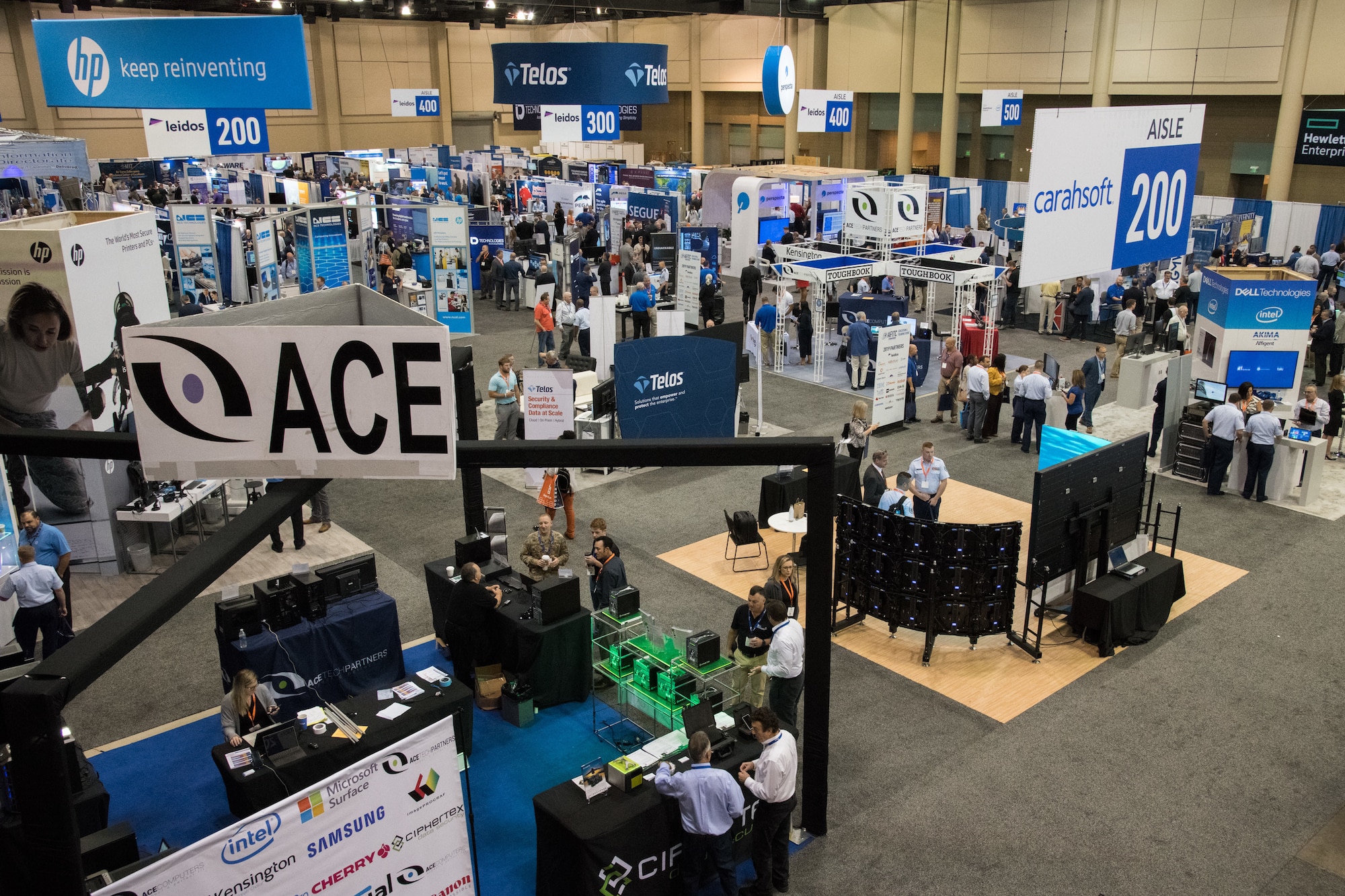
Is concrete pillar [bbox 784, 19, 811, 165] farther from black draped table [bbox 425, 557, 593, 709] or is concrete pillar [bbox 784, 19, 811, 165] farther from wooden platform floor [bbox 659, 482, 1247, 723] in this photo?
black draped table [bbox 425, 557, 593, 709]

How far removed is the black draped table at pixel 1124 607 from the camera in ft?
28.2

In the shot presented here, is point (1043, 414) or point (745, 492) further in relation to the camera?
point (1043, 414)

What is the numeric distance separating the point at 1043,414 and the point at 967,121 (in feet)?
75.3

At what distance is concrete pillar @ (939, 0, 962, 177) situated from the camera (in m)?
30.7

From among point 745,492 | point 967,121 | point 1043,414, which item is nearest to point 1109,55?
point 967,121

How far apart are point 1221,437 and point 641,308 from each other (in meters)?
9.34

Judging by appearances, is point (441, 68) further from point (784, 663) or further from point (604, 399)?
point (784, 663)

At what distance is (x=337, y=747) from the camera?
6387mm

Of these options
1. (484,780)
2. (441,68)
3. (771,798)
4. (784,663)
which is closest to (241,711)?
(484,780)

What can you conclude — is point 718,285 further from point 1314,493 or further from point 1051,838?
point 1051,838

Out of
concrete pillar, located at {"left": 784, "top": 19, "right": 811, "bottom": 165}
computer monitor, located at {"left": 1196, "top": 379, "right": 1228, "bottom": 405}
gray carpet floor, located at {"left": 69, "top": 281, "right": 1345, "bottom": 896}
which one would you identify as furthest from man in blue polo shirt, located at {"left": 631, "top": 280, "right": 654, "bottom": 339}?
concrete pillar, located at {"left": 784, "top": 19, "right": 811, "bottom": 165}

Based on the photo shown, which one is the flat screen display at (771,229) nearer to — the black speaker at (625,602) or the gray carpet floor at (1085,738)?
the gray carpet floor at (1085,738)

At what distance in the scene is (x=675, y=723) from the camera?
727cm

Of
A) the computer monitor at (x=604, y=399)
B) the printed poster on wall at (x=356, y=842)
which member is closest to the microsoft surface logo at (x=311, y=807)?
the printed poster on wall at (x=356, y=842)
